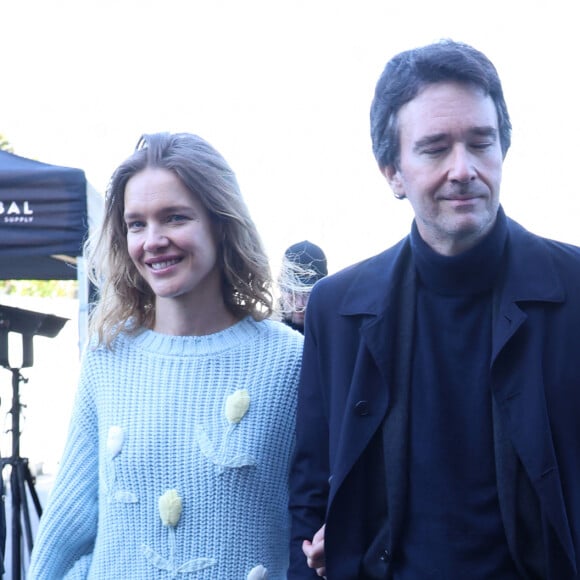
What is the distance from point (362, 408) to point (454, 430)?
0.65 ft

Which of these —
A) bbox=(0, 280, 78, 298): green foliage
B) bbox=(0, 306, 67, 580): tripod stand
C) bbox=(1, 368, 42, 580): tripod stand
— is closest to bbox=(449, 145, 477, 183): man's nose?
bbox=(0, 306, 67, 580): tripod stand

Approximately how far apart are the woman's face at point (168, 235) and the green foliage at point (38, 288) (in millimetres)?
22851

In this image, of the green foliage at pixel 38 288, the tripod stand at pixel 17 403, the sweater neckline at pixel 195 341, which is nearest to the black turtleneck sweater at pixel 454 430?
the sweater neckline at pixel 195 341

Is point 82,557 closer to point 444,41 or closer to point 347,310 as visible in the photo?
point 347,310

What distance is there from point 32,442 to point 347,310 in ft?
46.4

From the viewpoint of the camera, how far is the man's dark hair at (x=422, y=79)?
2051 millimetres

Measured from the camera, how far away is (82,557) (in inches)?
91.0

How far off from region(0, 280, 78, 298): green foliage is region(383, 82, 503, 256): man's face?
76.5ft

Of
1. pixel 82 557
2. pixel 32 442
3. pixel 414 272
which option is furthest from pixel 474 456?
pixel 32 442

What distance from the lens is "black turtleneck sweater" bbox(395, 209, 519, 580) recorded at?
6.21 feet

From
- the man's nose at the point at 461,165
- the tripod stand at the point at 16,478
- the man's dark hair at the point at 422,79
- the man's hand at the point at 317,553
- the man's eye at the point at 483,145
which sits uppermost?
the man's dark hair at the point at 422,79

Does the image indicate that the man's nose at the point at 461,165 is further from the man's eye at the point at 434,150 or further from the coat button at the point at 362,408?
the coat button at the point at 362,408

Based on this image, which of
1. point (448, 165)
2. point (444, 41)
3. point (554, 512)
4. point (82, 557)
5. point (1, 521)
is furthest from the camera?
point (1, 521)

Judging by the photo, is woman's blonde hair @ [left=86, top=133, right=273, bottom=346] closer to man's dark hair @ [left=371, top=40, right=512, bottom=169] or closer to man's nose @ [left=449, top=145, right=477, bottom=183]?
man's dark hair @ [left=371, top=40, right=512, bottom=169]
